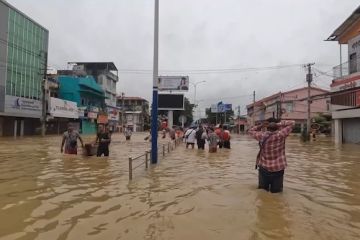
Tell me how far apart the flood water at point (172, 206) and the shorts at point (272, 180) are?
7.2 inches

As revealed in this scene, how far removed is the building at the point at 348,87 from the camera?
36416 mm

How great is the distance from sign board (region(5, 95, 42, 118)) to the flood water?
36.7 meters

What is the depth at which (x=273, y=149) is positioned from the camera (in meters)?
8.93

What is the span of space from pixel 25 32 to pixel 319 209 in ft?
162

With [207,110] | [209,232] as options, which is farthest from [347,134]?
[207,110]

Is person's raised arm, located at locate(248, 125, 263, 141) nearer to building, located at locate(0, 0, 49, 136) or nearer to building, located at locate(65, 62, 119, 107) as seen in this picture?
A: building, located at locate(0, 0, 49, 136)

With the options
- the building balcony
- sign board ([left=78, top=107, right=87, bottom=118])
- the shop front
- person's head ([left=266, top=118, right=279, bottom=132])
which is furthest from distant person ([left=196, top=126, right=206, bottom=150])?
sign board ([left=78, top=107, right=87, bottom=118])

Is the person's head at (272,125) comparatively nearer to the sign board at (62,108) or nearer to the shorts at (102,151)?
the shorts at (102,151)

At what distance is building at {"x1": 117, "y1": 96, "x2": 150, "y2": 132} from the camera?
11035cm

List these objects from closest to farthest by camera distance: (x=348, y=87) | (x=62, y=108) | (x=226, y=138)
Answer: (x=226, y=138) < (x=348, y=87) < (x=62, y=108)

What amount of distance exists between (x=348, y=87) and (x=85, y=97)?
150ft

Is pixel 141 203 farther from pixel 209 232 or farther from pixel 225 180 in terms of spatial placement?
pixel 225 180

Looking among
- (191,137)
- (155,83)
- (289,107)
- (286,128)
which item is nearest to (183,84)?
(191,137)

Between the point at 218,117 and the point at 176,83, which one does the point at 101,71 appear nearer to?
the point at 176,83
